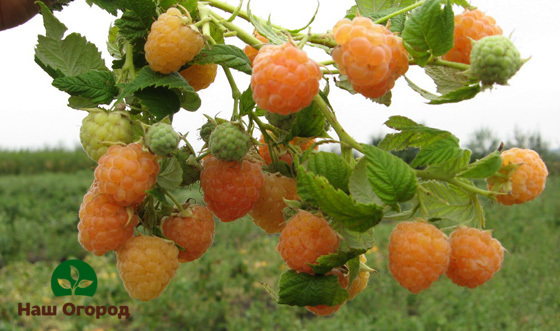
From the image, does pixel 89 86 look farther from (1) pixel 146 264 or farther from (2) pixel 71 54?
(1) pixel 146 264

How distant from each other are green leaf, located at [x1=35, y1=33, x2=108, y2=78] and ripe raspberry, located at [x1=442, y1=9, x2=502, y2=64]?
56cm

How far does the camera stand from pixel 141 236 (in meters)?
0.84

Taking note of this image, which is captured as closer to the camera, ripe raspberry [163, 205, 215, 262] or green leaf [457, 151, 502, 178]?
green leaf [457, 151, 502, 178]

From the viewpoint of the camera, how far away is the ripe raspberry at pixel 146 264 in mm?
823

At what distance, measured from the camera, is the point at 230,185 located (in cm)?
83

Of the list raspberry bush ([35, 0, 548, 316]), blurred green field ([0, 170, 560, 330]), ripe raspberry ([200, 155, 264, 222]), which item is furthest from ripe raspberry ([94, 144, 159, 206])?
blurred green field ([0, 170, 560, 330])

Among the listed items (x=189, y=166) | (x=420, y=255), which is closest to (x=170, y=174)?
(x=189, y=166)

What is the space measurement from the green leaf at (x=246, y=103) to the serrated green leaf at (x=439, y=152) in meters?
0.27

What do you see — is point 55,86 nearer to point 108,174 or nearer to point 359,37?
point 108,174

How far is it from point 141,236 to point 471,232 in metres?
0.51

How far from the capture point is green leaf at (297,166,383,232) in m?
0.67

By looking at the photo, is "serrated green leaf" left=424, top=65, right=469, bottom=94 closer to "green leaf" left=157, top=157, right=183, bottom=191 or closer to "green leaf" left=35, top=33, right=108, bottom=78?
"green leaf" left=157, top=157, right=183, bottom=191

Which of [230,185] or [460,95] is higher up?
[460,95]

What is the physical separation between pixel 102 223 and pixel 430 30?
53 centimetres
